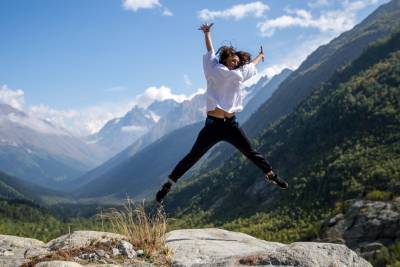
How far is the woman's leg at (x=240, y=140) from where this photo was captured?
10055 millimetres

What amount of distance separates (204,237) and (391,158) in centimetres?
7220

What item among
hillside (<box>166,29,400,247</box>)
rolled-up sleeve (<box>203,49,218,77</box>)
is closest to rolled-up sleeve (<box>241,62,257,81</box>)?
rolled-up sleeve (<box>203,49,218,77</box>)

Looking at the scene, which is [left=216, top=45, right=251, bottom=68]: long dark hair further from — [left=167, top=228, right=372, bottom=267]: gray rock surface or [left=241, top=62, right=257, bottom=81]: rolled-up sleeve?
[left=167, top=228, right=372, bottom=267]: gray rock surface

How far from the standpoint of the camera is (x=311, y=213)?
251 feet

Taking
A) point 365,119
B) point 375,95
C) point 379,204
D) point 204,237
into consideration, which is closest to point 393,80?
point 375,95

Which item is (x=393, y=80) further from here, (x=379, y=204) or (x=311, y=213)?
(x=379, y=204)

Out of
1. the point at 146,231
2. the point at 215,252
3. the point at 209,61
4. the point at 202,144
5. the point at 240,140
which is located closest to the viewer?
the point at 146,231

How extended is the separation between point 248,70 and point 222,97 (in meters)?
0.98

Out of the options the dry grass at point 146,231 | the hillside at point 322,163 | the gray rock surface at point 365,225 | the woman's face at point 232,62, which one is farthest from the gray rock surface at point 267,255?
the hillside at point 322,163

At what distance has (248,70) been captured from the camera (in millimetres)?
10133

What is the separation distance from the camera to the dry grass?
8.67 metres

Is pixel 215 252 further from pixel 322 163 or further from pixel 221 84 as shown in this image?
pixel 322 163

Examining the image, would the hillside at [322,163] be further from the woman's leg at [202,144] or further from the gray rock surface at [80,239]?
the gray rock surface at [80,239]

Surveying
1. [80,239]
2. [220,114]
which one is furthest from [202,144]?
[80,239]
